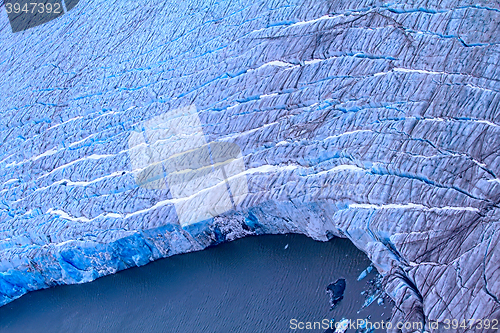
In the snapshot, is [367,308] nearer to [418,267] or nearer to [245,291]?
[418,267]

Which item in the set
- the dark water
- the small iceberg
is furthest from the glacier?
the small iceberg

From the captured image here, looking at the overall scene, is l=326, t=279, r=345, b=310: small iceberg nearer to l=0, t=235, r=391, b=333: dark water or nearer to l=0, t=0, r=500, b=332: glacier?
l=0, t=235, r=391, b=333: dark water

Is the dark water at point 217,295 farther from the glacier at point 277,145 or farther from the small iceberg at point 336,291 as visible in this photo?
the glacier at point 277,145

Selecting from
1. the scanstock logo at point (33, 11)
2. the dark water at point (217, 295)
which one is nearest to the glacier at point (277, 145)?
the dark water at point (217, 295)

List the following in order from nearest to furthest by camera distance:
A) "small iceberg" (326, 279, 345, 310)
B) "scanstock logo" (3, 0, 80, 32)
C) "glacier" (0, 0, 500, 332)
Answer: "glacier" (0, 0, 500, 332)
"small iceberg" (326, 279, 345, 310)
"scanstock logo" (3, 0, 80, 32)

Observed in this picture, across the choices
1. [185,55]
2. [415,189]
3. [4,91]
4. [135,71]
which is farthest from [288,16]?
[4,91]
